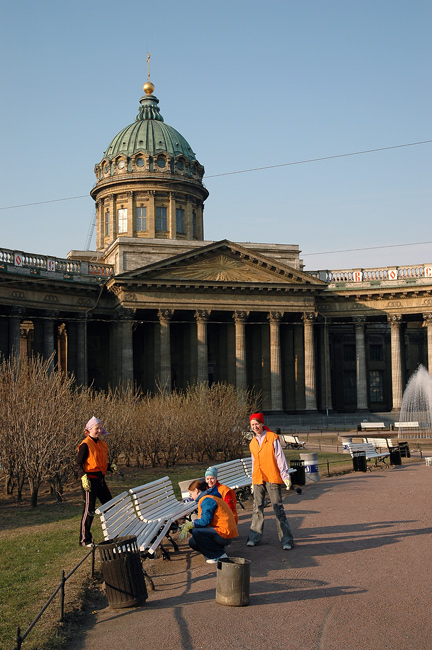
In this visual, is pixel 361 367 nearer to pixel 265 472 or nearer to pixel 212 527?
pixel 265 472

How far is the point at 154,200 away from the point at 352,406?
2495cm

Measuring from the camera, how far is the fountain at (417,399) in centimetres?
5031

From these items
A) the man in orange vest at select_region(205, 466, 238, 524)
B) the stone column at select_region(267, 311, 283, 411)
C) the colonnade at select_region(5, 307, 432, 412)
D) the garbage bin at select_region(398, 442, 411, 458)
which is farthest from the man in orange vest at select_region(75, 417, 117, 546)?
the stone column at select_region(267, 311, 283, 411)

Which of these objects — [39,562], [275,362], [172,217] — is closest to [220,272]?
[275,362]

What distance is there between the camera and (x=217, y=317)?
5375 centimetres

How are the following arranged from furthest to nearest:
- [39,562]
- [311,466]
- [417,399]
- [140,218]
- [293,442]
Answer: [140,218], [417,399], [293,442], [311,466], [39,562]

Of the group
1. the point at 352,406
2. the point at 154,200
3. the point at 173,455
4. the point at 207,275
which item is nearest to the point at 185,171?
the point at 154,200

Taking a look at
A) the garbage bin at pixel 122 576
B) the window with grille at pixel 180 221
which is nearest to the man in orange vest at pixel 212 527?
the garbage bin at pixel 122 576

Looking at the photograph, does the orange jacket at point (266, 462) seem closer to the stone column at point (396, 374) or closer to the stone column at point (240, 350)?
the stone column at point (240, 350)

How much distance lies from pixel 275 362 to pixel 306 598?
4199 centimetres

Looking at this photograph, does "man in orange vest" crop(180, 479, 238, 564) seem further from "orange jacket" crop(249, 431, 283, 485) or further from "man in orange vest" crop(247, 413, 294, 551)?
"orange jacket" crop(249, 431, 283, 485)

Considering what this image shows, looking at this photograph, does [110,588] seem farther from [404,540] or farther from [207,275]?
[207,275]

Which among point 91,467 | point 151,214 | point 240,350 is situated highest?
point 151,214

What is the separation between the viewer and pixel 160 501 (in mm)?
14125
